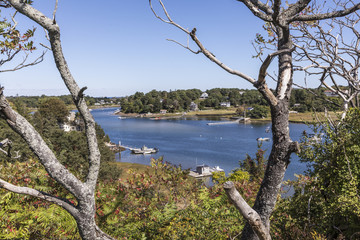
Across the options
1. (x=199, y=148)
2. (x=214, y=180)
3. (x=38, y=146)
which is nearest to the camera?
(x=38, y=146)

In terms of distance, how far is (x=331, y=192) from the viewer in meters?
4.07

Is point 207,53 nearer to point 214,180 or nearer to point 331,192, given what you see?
point 331,192

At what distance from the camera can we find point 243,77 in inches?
92.1

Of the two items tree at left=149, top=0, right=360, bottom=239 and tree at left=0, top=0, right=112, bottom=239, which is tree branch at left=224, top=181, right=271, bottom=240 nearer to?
tree at left=149, top=0, right=360, bottom=239

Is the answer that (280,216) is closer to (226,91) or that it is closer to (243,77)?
(243,77)

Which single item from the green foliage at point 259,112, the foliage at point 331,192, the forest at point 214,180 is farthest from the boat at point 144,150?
the green foliage at point 259,112

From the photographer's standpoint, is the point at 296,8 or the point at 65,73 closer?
the point at 65,73

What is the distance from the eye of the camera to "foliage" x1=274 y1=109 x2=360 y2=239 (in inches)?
148

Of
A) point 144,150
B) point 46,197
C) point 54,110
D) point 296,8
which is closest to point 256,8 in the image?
point 296,8

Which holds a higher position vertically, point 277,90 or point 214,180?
point 277,90

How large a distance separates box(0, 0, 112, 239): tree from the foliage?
3.04 m

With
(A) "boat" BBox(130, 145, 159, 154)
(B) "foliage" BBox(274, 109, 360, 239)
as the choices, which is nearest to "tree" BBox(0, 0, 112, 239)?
(B) "foliage" BBox(274, 109, 360, 239)

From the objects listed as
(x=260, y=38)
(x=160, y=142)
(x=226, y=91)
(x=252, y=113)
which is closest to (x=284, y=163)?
(x=260, y=38)

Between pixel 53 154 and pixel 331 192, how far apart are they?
4.17 meters
